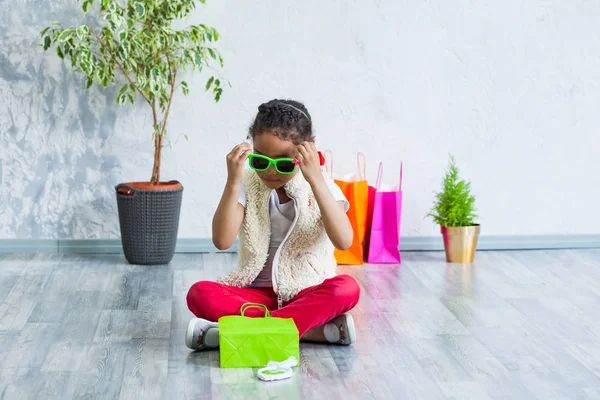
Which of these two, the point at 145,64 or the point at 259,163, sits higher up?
the point at 145,64

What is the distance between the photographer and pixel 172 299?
298cm

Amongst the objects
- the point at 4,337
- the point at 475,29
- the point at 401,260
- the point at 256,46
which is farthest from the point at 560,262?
the point at 4,337

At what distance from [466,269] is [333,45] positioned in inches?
42.2

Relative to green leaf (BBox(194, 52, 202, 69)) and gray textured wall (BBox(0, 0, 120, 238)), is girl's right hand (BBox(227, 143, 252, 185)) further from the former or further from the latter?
gray textured wall (BBox(0, 0, 120, 238))

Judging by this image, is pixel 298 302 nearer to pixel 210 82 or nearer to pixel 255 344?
pixel 255 344

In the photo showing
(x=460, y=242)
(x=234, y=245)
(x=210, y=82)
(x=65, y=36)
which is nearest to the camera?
(x=65, y=36)

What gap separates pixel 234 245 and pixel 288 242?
3.97 feet

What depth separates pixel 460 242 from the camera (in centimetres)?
360

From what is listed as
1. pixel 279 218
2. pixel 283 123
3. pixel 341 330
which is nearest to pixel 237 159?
pixel 283 123

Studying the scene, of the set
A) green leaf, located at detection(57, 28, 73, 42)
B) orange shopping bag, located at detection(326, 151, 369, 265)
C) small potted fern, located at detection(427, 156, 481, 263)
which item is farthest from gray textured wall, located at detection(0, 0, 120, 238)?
small potted fern, located at detection(427, 156, 481, 263)

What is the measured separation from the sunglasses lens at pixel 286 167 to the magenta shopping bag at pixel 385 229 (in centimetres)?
130

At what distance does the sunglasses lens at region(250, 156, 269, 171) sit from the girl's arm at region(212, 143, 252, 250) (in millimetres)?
23

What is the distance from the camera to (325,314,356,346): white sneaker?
96.7 inches

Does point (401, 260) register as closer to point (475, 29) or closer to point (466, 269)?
point (466, 269)
